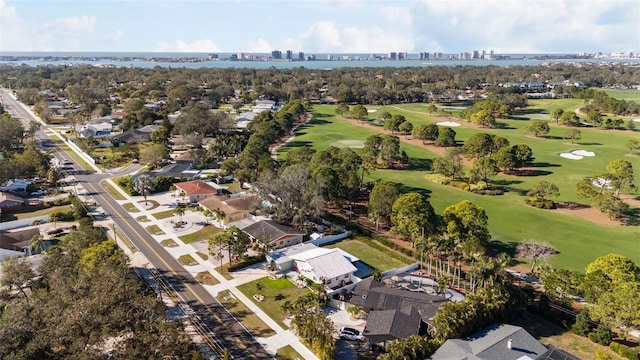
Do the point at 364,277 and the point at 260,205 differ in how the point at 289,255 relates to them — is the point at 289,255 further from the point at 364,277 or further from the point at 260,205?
the point at 260,205

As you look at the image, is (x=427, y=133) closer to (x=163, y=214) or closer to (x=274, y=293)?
(x=163, y=214)

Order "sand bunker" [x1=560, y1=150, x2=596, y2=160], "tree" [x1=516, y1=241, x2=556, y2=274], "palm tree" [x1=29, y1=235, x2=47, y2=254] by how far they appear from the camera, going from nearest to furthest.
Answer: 1. "tree" [x1=516, y1=241, x2=556, y2=274]
2. "palm tree" [x1=29, y1=235, x2=47, y2=254]
3. "sand bunker" [x1=560, y1=150, x2=596, y2=160]

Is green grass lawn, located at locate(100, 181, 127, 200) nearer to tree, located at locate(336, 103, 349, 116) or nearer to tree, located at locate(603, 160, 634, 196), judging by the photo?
tree, located at locate(603, 160, 634, 196)

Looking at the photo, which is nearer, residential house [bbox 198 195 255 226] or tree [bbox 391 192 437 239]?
tree [bbox 391 192 437 239]

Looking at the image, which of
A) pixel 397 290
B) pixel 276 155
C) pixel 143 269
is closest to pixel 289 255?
pixel 397 290

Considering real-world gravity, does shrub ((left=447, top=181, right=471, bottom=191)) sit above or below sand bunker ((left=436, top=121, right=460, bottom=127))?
below

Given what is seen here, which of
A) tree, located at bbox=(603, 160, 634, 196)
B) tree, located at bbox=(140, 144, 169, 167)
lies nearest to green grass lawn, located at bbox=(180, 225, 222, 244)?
tree, located at bbox=(140, 144, 169, 167)

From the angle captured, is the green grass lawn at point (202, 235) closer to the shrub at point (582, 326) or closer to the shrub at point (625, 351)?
the shrub at point (582, 326)
